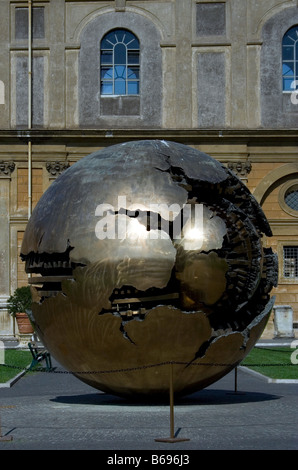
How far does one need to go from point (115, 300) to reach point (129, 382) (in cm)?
105

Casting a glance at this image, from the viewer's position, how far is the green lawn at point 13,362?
20.0 meters

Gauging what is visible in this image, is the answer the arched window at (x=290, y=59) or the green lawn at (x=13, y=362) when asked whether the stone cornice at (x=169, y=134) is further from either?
the green lawn at (x=13, y=362)

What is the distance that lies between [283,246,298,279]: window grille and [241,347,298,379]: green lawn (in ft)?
34.0

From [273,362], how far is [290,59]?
58.8 feet

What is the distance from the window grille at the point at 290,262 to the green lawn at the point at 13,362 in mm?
12725

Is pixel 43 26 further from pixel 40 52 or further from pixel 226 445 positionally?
pixel 226 445

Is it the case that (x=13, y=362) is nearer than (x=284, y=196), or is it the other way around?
(x=13, y=362)

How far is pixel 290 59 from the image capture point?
37750mm

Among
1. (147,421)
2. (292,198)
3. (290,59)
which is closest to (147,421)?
(147,421)

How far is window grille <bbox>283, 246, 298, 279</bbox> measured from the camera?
3700cm

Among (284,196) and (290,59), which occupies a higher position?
(290,59)

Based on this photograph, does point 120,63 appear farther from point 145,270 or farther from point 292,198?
point 145,270

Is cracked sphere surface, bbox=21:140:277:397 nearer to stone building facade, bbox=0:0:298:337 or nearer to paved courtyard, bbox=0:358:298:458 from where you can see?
paved courtyard, bbox=0:358:298:458
